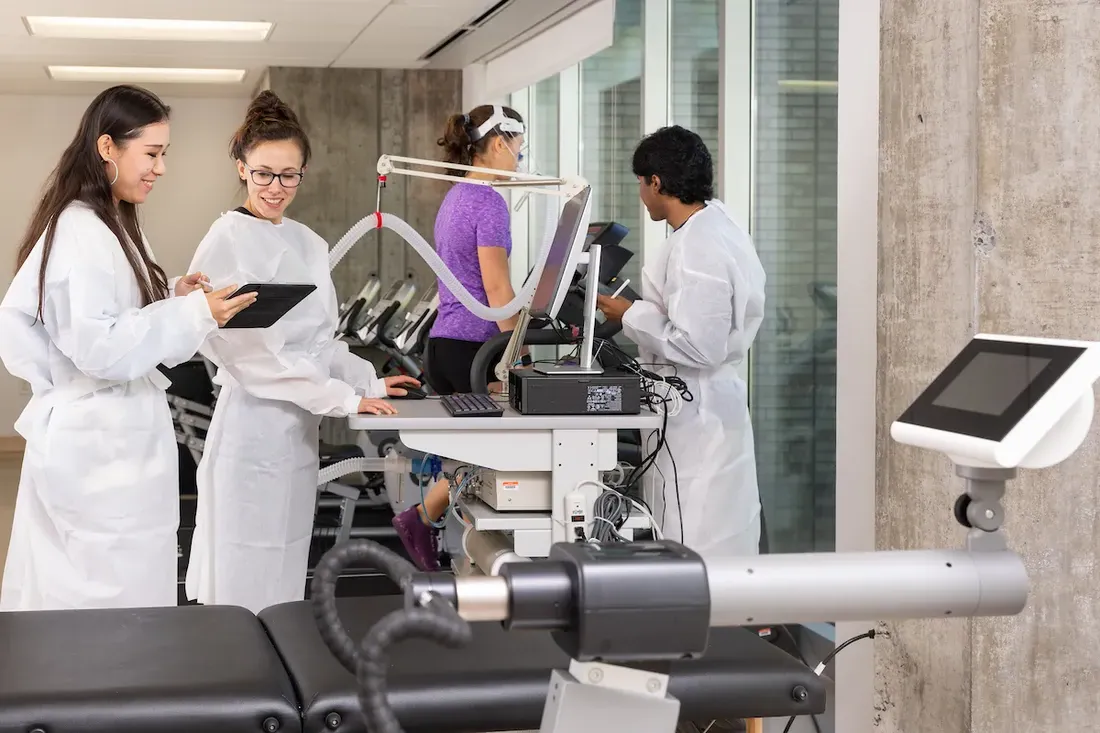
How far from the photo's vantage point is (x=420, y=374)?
5738 millimetres

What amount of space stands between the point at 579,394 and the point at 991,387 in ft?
5.58

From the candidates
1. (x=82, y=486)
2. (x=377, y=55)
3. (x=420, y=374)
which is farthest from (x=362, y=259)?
(x=82, y=486)

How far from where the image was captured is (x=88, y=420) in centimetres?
244

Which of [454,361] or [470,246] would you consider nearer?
[470,246]

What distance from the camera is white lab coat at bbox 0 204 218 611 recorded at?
2.38m

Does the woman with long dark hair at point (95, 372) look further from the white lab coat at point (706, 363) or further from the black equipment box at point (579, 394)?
the white lab coat at point (706, 363)

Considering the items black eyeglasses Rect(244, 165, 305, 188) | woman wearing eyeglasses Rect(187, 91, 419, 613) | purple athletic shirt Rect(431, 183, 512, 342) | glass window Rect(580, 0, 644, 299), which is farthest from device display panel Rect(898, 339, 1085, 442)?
glass window Rect(580, 0, 644, 299)

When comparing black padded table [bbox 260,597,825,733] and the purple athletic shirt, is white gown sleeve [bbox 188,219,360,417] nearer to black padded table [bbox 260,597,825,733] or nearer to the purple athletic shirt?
the purple athletic shirt

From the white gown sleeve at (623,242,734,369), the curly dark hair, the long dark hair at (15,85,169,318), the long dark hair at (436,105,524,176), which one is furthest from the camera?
the long dark hair at (436,105,524,176)

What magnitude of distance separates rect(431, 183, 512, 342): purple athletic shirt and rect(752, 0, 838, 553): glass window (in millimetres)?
1104

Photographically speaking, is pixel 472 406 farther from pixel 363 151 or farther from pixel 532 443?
pixel 363 151

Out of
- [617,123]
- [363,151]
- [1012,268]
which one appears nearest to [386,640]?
[1012,268]

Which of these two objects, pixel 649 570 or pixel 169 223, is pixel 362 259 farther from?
pixel 649 570

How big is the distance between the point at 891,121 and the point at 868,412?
75 centimetres
